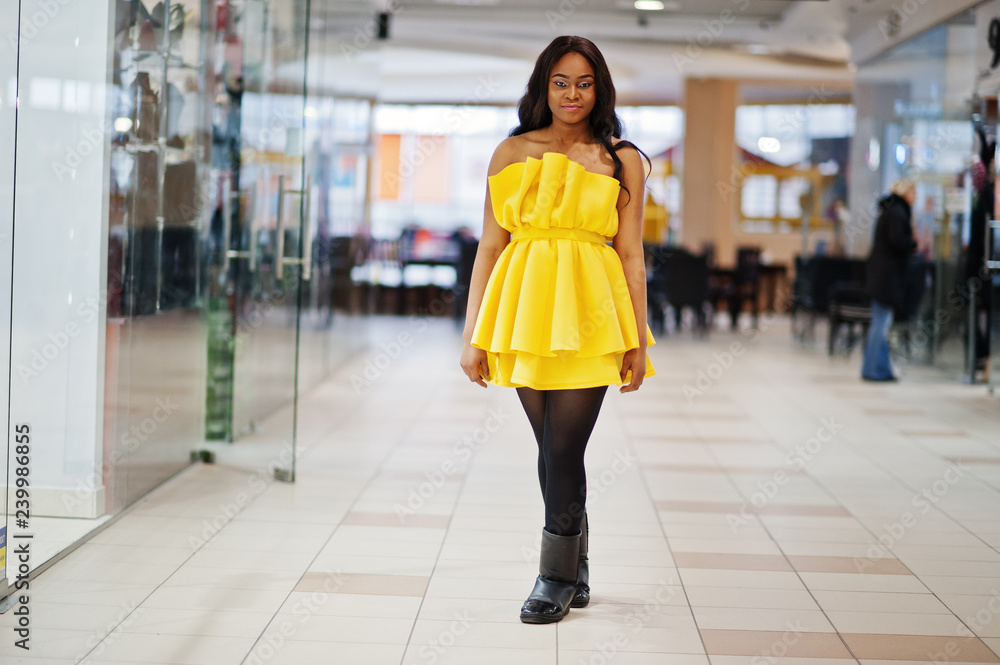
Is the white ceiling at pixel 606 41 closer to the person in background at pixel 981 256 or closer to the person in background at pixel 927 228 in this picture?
the person in background at pixel 927 228

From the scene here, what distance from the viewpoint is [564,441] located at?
8.20 ft

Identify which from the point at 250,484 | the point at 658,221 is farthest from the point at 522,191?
the point at 658,221

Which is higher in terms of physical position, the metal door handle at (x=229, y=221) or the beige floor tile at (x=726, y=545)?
the metal door handle at (x=229, y=221)

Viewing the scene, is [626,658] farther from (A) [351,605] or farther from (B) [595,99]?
(B) [595,99]

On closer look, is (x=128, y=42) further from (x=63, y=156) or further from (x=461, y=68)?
(x=461, y=68)

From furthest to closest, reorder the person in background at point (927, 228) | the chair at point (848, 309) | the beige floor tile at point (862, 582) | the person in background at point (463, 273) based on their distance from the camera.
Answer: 1. the person in background at point (463, 273)
2. the chair at point (848, 309)
3. the person in background at point (927, 228)
4. the beige floor tile at point (862, 582)

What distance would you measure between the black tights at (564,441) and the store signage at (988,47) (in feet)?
20.3

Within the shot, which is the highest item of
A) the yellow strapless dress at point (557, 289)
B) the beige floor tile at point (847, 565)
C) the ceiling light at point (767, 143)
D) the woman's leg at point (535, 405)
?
the ceiling light at point (767, 143)

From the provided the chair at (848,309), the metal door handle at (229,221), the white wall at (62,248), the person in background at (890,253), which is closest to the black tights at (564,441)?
the white wall at (62,248)

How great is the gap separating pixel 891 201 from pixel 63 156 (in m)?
6.07

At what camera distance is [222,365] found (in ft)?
15.2

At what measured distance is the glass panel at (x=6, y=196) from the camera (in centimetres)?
247

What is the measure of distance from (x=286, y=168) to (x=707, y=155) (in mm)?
11163

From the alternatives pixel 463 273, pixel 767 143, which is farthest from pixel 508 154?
pixel 767 143
